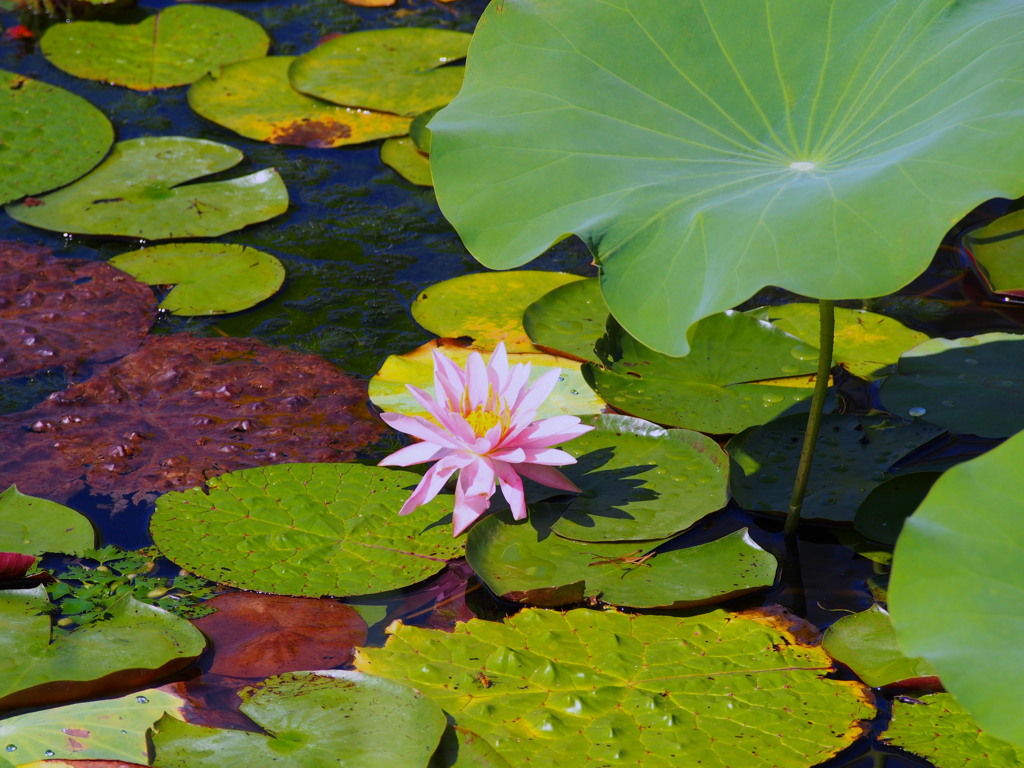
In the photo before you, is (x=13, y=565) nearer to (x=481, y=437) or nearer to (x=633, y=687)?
(x=481, y=437)

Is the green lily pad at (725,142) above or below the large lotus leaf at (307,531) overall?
above

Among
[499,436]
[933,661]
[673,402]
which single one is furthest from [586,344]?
[933,661]

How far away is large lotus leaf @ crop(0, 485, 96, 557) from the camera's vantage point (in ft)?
6.70

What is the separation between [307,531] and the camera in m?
2.09

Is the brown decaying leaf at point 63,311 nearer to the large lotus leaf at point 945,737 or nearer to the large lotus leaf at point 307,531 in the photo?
the large lotus leaf at point 307,531

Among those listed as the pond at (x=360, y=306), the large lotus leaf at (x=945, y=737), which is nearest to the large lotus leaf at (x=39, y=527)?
the pond at (x=360, y=306)

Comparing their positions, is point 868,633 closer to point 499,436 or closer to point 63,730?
point 499,436

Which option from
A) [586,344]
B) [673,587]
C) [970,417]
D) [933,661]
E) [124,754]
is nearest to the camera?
[933,661]

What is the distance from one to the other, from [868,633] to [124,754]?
1.36 metres

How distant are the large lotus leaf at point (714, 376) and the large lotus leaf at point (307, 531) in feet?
1.82

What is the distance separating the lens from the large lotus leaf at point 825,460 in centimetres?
211

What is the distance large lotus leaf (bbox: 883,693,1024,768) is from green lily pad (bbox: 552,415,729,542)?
0.53m

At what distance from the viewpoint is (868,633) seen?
72.0 inches

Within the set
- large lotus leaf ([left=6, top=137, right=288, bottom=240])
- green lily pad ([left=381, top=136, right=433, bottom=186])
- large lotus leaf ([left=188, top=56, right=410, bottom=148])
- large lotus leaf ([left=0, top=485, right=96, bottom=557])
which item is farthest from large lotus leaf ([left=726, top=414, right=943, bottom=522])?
large lotus leaf ([left=188, top=56, right=410, bottom=148])
